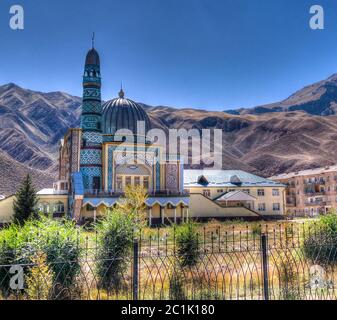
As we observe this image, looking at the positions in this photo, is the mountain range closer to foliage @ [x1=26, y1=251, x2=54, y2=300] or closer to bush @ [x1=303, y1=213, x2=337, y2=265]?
bush @ [x1=303, y1=213, x2=337, y2=265]

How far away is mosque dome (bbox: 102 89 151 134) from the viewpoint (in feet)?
133

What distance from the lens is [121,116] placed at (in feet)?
134

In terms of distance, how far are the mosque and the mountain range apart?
46273 mm

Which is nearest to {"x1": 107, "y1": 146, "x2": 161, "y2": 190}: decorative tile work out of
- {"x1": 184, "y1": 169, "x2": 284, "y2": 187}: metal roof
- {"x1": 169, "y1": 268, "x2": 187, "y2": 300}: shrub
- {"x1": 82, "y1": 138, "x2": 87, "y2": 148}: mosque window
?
{"x1": 82, "y1": 138, "x2": 87, "y2": 148}: mosque window

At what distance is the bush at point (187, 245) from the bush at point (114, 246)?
1.65 meters

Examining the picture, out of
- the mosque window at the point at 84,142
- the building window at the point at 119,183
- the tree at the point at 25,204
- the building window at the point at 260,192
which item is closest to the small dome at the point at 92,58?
the mosque window at the point at 84,142

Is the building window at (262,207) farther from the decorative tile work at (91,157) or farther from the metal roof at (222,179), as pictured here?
the decorative tile work at (91,157)

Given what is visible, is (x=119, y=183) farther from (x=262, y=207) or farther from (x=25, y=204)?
(x=262, y=207)

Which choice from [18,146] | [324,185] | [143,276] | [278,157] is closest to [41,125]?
[18,146]

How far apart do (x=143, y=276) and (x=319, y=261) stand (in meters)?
6.07

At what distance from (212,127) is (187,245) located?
459ft

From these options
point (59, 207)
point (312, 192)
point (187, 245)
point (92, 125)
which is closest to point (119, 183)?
point (59, 207)

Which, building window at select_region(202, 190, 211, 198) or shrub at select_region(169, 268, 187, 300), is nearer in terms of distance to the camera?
shrub at select_region(169, 268, 187, 300)

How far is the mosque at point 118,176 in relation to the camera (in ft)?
116
